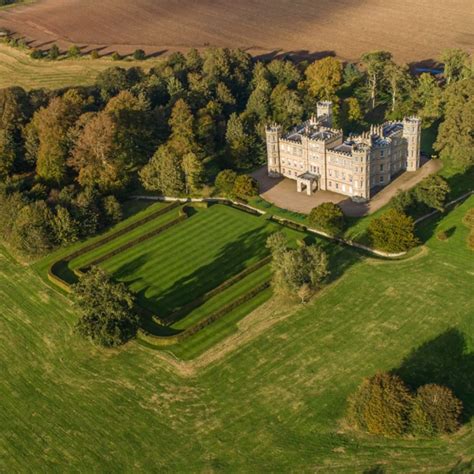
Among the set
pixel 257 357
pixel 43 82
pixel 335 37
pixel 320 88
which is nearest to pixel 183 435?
pixel 257 357

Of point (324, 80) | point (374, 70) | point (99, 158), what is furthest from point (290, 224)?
point (374, 70)

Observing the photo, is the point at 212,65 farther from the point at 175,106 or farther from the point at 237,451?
the point at 237,451

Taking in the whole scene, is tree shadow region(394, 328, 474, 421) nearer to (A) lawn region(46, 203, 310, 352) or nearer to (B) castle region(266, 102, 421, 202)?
(A) lawn region(46, 203, 310, 352)

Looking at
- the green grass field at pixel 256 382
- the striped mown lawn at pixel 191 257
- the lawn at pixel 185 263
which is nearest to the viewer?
the green grass field at pixel 256 382

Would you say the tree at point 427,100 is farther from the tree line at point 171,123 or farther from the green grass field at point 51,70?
the green grass field at point 51,70

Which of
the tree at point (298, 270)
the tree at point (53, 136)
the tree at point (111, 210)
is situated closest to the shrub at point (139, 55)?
the tree at point (53, 136)

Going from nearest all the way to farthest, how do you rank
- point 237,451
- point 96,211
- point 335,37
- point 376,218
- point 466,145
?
point 237,451, point 376,218, point 96,211, point 466,145, point 335,37
